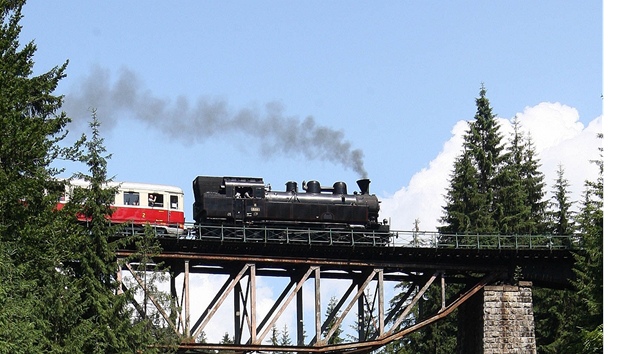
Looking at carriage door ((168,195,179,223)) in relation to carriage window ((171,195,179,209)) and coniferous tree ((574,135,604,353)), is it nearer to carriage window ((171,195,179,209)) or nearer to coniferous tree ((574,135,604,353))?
carriage window ((171,195,179,209))

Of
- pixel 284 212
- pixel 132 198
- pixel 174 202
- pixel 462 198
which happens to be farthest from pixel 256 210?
pixel 462 198

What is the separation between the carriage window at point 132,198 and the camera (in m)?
45.6

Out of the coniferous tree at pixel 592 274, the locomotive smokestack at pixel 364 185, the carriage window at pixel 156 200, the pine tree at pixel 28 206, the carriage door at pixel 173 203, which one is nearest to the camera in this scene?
the pine tree at pixel 28 206

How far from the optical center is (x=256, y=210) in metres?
44.8

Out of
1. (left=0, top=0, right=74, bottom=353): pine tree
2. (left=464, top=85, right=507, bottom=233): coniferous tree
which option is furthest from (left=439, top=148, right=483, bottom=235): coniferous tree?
(left=0, top=0, right=74, bottom=353): pine tree

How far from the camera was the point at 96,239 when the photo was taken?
106 ft

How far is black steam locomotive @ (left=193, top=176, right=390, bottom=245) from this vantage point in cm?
4419

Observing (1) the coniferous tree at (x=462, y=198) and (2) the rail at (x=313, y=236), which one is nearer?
(2) the rail at (x=313, y=236)

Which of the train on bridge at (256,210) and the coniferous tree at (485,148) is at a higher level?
the coniferous tree at (485,148)

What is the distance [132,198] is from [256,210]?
18.8ft

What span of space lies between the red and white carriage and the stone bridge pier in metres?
13.7

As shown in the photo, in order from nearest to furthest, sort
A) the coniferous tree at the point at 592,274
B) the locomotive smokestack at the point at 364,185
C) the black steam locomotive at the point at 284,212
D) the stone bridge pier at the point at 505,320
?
the coniferous tree at the point at 592,274 < the stone bridge pier at the point at 505,320 < the black steam locomotive at the point at 284,212 < the locomotive smokestack at the point at 364,185

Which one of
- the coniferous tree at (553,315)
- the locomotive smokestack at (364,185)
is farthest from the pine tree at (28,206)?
the coniferous tree at (553,315)

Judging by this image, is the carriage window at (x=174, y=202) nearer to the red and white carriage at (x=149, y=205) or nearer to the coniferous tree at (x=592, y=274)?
the red and white carriage at (x=149, y=205)
